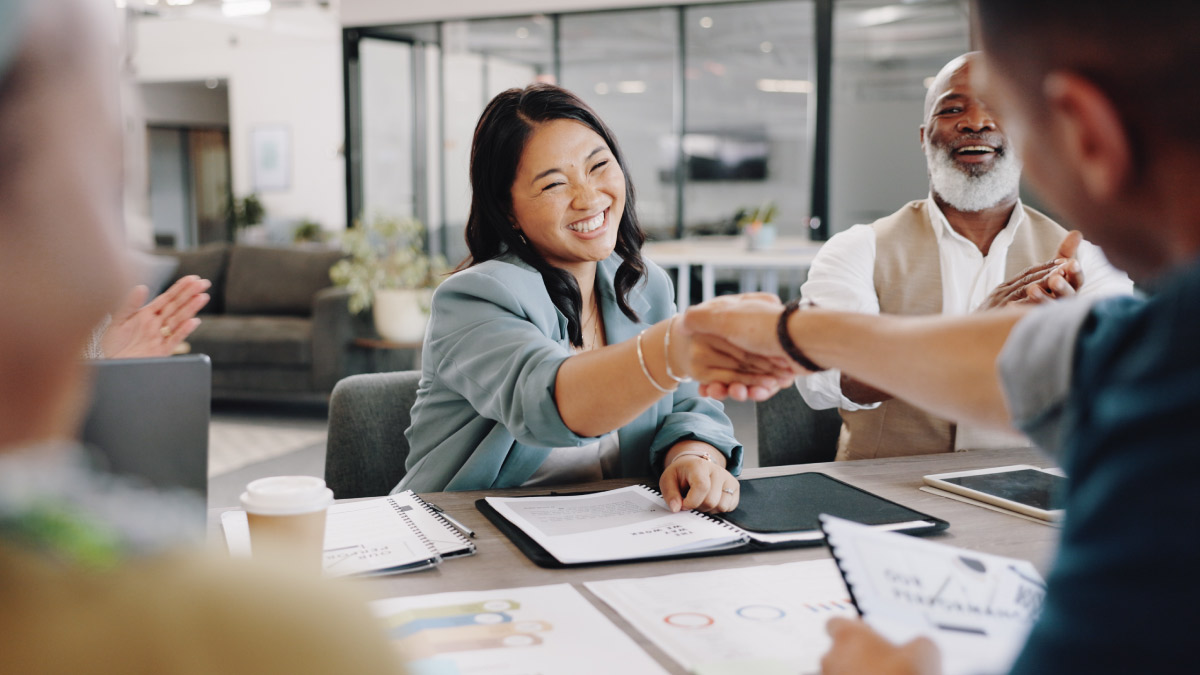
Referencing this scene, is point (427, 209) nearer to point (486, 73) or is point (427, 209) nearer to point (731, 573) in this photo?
point (486, 73)

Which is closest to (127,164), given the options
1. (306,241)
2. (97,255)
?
(97,255)

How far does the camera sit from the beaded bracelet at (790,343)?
47.1 inches

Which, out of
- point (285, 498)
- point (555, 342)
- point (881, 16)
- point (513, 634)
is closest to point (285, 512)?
point (285, 498)

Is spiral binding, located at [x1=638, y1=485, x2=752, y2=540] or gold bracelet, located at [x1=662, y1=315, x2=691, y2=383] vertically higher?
gold bracelet, located at [x1=662, y1=315, x2=691, y2=383]

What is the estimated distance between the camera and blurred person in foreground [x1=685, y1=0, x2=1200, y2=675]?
42cm

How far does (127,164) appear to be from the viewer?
1.23 ft

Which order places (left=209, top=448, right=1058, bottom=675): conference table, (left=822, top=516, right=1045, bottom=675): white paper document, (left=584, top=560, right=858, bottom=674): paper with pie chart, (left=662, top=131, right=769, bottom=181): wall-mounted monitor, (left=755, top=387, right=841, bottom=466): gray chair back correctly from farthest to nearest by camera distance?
(left=662, top=131, right=769, bottom=181): wall-mounted monitor, (left=755, top=387, right=841, bottom=466): gray chair back, (left=209, top=448, right=1058, bottom=675): conference table, (left=584, top=560, right=858, bottom=674): paper with pie chart, (left=822, top=516, right=1045, bottom=675): white paper document

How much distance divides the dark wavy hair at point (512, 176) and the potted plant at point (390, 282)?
146 inches

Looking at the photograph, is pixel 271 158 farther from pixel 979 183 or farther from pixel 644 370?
pixel 644 370

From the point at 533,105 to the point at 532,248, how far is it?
275mm

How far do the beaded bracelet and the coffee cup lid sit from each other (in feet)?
1.96

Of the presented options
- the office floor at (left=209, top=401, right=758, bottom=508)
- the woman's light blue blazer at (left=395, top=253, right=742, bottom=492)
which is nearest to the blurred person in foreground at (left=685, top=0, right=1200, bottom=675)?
the woman's light blue blazer at (left=395, top=253, right=742, bottom=492)

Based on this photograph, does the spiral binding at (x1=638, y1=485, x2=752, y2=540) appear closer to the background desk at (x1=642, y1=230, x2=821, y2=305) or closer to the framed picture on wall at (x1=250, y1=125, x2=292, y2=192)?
the background desk at (x1=642, y1=230, x2=821, y2=305)

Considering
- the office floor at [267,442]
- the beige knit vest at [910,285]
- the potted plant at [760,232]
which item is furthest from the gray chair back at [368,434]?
the potted plant at [760,232]
